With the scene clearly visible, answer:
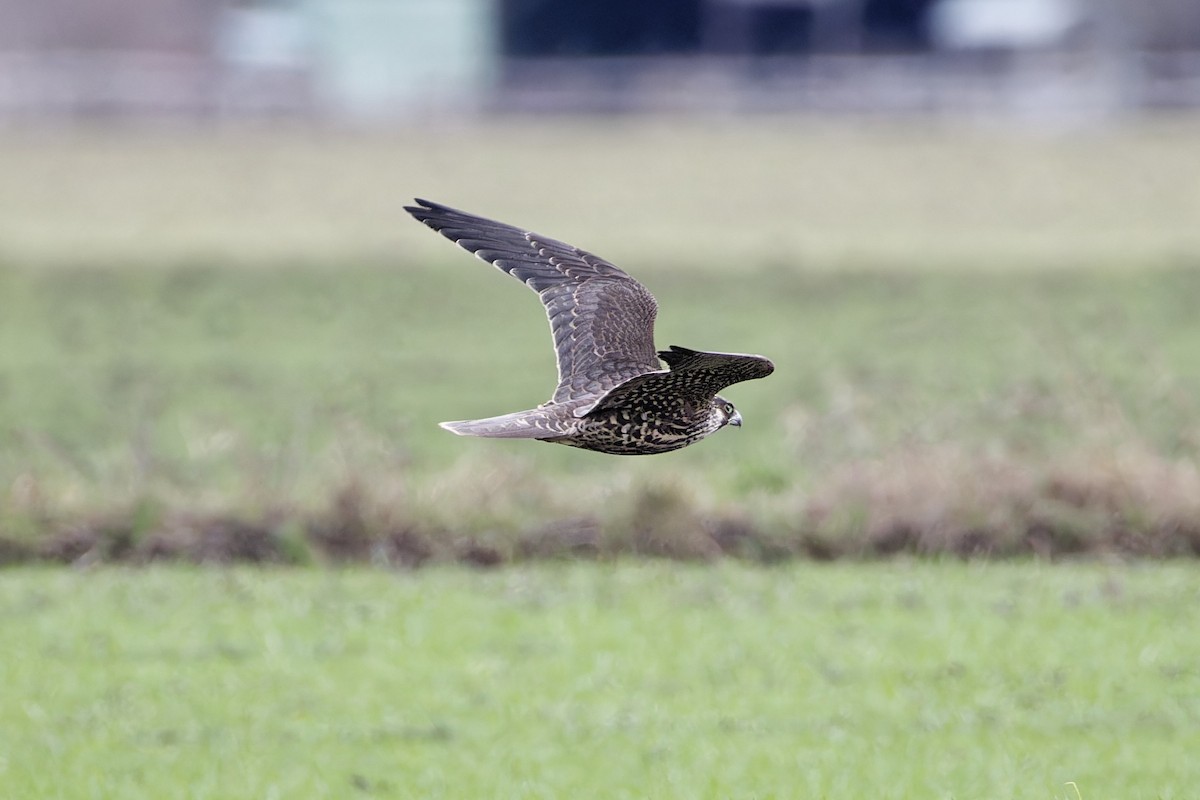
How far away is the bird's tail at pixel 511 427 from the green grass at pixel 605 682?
129 inches

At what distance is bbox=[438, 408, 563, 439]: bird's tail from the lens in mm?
5770

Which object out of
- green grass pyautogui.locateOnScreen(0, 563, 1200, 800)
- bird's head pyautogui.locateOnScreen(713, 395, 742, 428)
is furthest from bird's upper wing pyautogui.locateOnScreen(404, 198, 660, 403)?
green grass pyautogui.locateOnScreen(0, 563, 1200, 800)

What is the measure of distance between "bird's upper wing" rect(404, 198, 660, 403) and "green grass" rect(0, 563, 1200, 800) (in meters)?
2.68

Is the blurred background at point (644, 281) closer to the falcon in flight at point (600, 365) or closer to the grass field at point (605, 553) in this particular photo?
the grass field at point (605, 553)

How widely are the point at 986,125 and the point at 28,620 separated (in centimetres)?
2977

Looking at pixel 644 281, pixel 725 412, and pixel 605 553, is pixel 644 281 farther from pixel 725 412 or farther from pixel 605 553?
pixel 725 412

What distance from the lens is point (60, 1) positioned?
64.2m

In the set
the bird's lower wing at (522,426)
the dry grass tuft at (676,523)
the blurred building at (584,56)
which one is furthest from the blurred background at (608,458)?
the bird's lower wing at (522,426)

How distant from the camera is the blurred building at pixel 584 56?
137 feet

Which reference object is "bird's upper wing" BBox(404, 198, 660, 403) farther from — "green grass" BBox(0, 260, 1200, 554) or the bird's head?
"green grass" BBox(0, 260, 1200, 554)

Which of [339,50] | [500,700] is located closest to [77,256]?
[500,700]

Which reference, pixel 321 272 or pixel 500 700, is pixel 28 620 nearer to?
pixel 500 700

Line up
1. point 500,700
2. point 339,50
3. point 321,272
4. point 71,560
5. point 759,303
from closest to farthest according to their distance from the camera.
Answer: point 500,700 → point 71,560 → point 759,303 → point 321,272 → point 339,50

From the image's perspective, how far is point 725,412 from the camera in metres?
6.62
